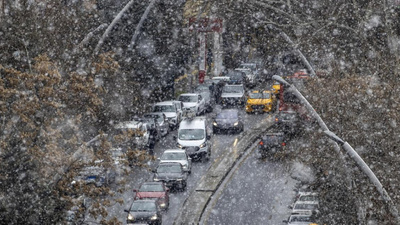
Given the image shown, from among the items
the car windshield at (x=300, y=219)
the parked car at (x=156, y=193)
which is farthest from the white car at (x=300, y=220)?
the parked car at (x=156, y=193)

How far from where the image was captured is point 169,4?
145ft

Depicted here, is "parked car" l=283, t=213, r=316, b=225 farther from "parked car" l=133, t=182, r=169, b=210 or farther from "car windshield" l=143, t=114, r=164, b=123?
"car windshield" l=143, t=114, r=164, b=123

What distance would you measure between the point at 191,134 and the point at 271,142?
3975 mm

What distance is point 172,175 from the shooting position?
28.4 meters

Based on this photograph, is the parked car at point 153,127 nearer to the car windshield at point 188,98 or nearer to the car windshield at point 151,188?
the car windshield at point 188,98

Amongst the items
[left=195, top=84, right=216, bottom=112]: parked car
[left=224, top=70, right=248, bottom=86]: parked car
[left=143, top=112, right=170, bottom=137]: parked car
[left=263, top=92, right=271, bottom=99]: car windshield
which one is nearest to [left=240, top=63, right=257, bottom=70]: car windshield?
[left=224, top=70, right=248, bottom=86]: parked car

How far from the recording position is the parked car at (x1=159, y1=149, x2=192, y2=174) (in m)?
30.0

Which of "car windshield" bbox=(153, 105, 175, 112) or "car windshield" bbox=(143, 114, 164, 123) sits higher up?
"car windshield" bbox=(143, 114, 164, 123)

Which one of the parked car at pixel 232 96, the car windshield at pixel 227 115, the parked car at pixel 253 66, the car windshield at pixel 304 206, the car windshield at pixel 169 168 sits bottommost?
the parked car at pixel 253 66

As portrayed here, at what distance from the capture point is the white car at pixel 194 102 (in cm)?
4203

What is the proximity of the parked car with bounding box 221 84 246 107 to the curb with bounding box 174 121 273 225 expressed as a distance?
19.6ft

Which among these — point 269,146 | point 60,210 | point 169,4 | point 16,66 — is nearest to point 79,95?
point 16,66

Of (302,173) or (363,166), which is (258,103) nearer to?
(302,173)

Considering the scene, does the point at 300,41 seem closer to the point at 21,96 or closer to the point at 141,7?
the point at 21,96
